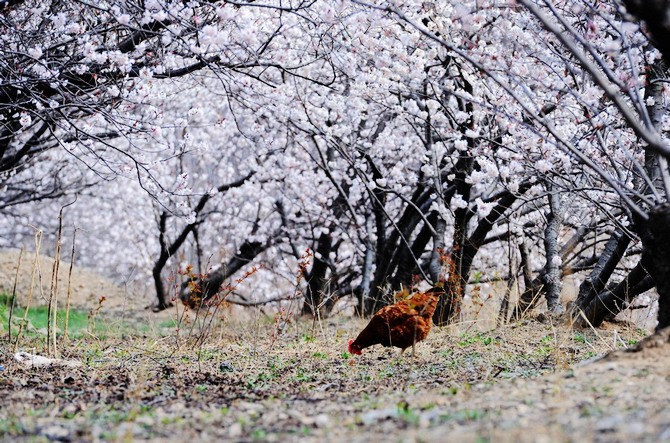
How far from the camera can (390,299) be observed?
34.4 ft

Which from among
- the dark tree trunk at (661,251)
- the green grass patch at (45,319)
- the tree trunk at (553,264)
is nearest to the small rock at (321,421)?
→ the dark tree trunk at (661,251)

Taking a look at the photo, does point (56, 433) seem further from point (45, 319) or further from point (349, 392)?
point (45, 319)

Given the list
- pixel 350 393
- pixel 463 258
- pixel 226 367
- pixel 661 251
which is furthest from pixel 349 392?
pixel 463 258

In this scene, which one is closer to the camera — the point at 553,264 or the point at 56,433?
the point at 56,433

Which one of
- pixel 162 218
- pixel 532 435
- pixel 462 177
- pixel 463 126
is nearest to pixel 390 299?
pixel 462 177

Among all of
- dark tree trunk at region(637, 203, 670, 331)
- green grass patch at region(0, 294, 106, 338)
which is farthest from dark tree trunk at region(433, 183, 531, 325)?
green grass patch at region(0, 294, 106, 338)

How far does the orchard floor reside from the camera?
3.31 metres

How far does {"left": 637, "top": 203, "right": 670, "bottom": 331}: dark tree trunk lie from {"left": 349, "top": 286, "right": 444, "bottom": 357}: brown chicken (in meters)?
2.00

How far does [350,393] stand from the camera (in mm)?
4781

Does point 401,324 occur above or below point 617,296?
below

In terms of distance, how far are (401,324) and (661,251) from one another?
2325mm

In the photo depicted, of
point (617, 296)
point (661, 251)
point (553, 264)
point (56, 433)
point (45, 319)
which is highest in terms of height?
point (553, 264)

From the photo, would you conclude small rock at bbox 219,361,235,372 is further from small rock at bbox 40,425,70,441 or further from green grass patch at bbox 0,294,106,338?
green grass patch at bbox 0,294,106,338

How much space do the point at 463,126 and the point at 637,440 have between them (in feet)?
22.1
